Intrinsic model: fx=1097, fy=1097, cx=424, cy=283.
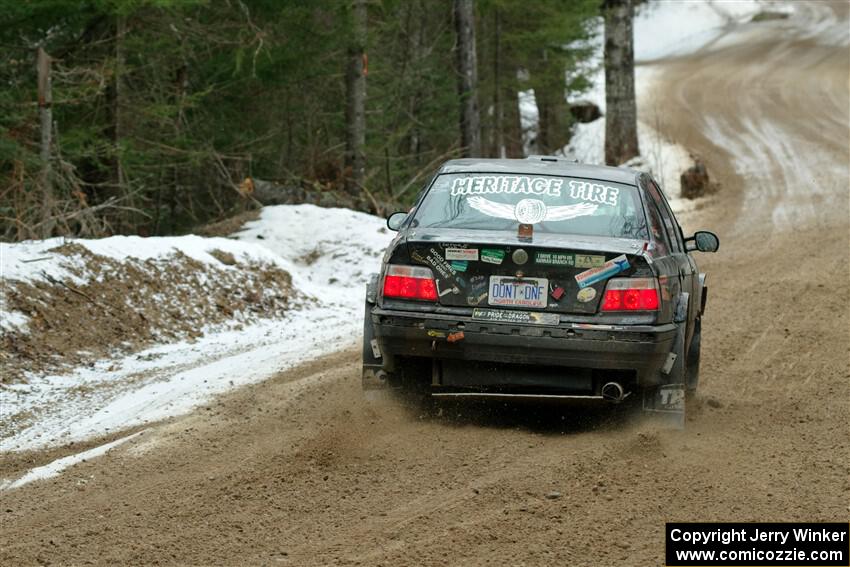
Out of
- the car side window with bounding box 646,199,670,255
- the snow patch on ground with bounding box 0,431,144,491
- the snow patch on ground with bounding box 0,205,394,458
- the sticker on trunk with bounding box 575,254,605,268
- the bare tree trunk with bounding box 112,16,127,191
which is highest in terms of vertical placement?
the bare tree trunk with bounding box 112,16,127,191

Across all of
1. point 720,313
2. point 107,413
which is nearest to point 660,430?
point 107,413

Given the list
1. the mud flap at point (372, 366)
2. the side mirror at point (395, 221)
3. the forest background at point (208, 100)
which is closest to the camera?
the mud flap at point (372, 366)

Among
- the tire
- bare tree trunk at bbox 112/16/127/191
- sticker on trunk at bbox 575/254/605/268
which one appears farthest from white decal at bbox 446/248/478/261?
bare tree trunk at bbox 112/16/127/191

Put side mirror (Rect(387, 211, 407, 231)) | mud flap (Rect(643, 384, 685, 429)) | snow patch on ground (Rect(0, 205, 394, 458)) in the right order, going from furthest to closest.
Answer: snow patch on ground (Rect(0, 205, 394, 458)) → side mirror (Rect(387, 211, 407, 231)) → mud flap (Rect(643, 384, 685, 429))

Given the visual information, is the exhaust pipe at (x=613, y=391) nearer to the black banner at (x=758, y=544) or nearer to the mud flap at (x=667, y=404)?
the mud flap at (x=667, y=404)

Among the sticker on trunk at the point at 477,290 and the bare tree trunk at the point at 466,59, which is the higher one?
the bare tree trunk at the point at 466,59

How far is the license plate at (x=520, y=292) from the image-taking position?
20.8ft

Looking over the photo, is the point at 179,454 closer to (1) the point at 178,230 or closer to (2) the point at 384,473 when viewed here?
(2) the point at 384,473

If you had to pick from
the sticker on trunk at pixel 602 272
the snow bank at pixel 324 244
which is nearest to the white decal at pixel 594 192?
the sticker on trunk at pixel 602 272

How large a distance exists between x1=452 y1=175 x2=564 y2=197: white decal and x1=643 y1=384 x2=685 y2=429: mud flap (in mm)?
1395

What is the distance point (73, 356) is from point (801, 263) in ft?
29.6

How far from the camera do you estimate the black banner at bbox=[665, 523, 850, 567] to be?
4695 millimetres

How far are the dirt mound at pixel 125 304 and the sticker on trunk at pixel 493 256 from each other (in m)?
4.27

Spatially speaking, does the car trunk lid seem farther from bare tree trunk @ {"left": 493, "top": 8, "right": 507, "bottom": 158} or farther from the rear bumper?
bare tree trunk @ {"left": 493, "top": 8, "right": 507, "bottom": 158}
